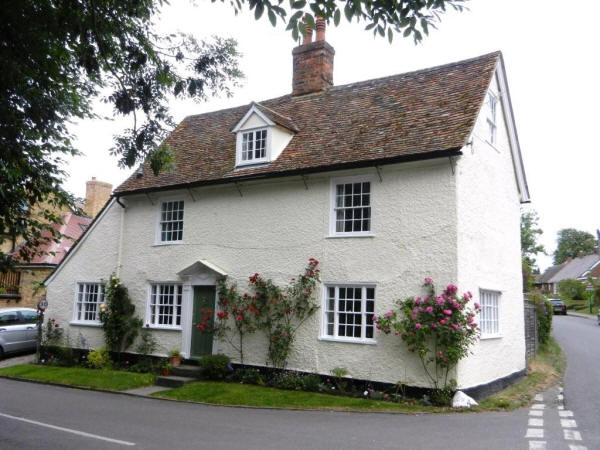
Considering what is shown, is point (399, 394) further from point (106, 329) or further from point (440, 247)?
point (106, 329)

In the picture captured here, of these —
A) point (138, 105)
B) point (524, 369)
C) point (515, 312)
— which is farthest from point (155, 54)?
point (524, 369)

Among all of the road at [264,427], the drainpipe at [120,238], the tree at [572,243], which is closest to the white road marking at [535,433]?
the road at [264,427]

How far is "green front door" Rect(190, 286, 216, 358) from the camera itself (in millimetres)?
16109

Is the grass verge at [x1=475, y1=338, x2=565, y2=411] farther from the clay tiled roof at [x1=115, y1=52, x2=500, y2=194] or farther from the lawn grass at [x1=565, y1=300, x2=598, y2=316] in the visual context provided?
the lawn grass at [x1=565, y1=300, x2=598, y2=316]

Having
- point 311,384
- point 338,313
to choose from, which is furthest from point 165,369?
point 338,313

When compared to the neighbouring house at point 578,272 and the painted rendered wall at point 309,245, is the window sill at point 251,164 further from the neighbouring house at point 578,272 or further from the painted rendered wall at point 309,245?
the neighbouring house at point 578,272

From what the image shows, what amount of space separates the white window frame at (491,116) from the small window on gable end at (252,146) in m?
6.43

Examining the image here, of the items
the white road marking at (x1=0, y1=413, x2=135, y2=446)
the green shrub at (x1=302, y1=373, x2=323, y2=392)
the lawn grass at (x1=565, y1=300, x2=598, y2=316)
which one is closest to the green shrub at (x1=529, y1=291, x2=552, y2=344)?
the green shrub at (x1=302, y1=373, x2=323, y2=392)

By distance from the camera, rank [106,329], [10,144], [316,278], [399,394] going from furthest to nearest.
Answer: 1. [106,329]
2. [316,278]
3. [399,394]
4. [10,144]

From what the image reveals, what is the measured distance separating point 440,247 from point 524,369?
21.9 feet

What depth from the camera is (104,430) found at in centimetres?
950

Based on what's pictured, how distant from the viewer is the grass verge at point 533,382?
12152 millimetres

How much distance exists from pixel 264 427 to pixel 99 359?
31.8 ft

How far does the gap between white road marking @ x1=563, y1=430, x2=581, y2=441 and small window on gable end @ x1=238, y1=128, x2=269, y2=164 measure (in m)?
10.5
